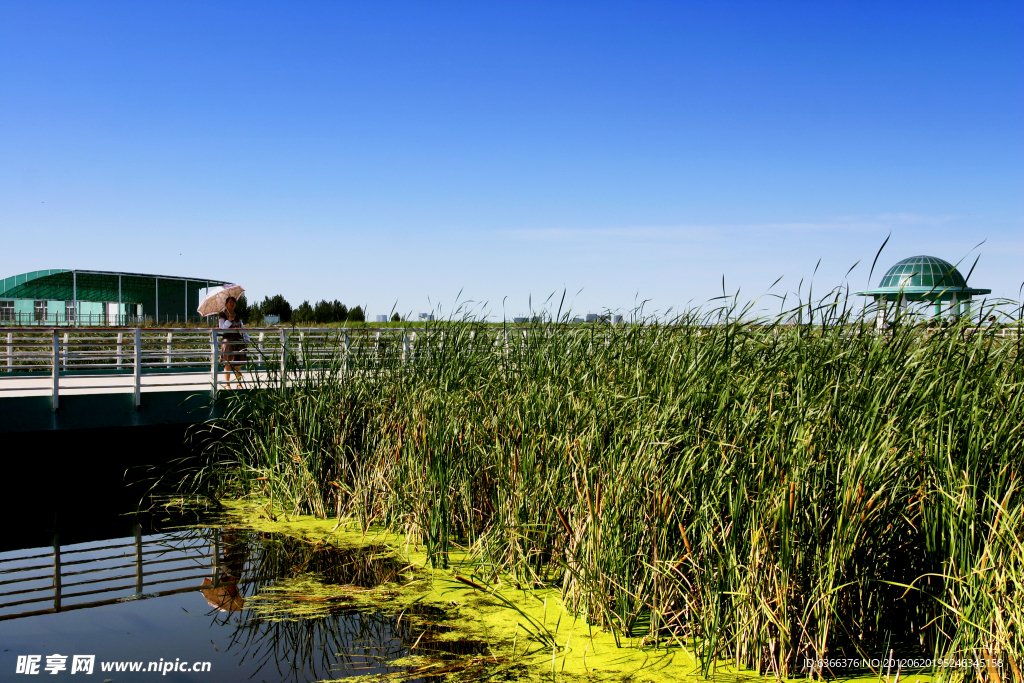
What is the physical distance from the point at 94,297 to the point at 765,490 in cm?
4436

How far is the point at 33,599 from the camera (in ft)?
20.9

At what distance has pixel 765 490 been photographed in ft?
13.9

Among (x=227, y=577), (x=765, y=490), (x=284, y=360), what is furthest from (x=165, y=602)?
(x=765, y=490)

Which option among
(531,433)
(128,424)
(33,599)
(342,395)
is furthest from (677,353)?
(128,424)

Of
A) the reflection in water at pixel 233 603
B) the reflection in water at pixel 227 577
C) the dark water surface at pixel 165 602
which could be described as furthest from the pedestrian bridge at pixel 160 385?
the reflection in water at pixel 233 603

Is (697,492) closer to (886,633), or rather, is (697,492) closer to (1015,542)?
(886,633)

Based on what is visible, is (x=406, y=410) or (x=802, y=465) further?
(x=406, y=410)

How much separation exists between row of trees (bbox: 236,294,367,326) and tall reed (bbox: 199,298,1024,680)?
33712mm

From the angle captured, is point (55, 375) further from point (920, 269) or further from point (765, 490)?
point (920, 269)

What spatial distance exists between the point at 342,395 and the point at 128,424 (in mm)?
5228

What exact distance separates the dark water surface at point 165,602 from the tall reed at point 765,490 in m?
1.18

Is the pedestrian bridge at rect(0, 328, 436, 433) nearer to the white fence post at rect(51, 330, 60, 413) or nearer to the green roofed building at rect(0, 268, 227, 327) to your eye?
the white fence post at rect(51, 330, 60, 413)

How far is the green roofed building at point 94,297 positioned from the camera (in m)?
37.1

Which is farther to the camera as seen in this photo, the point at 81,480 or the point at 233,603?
the point at 81,480
